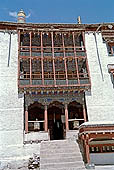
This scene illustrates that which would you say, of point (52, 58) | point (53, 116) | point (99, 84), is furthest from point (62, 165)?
point (52, 58)

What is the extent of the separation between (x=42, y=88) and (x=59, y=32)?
6.80 meters

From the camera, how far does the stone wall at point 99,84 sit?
61.5 feet

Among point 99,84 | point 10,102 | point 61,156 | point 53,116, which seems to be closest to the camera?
point 61,156

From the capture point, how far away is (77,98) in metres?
19.6

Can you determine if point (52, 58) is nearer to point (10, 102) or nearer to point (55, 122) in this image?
point (10, 102)

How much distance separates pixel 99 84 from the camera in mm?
19828

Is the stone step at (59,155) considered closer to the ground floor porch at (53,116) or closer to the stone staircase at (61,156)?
the stone staircase at (61,156)

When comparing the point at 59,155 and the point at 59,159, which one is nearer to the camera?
the point at 59,159

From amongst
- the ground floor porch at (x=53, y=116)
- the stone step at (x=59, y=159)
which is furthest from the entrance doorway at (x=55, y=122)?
the stone step at (x=59, y=159)

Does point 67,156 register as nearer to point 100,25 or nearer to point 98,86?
point 98,86

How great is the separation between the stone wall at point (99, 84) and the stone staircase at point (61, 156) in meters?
4.37

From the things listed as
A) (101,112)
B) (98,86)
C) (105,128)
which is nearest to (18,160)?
(105,128)

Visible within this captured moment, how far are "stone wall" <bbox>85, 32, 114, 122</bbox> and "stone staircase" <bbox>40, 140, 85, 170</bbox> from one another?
4.37 m

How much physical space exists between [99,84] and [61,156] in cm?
894
